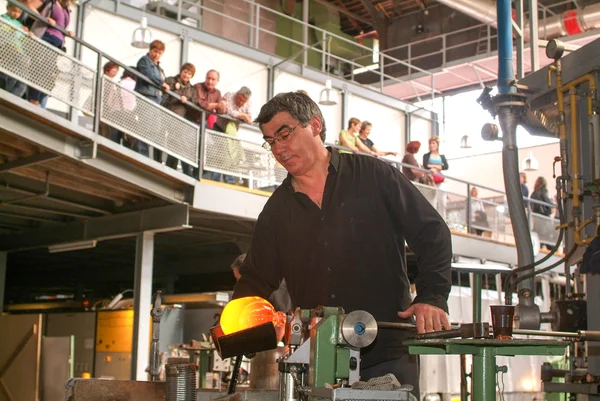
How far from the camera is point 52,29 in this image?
8859 millimetres

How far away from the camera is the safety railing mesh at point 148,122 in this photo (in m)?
9.33

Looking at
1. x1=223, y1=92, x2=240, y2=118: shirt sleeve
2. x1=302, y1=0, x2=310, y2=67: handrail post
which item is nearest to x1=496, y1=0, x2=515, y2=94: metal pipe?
x1=223, y1=92, x2=240, y2=118: shirt sleeve

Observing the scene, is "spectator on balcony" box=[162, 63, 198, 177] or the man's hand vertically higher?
"spectator on balcony" box=[162, 63, 198, 177]

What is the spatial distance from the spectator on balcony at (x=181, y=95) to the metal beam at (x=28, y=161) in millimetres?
2033

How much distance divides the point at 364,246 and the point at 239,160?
8.37 metres

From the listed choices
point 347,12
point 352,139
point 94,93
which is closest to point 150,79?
point 94,93

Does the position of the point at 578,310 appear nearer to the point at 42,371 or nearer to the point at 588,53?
the point at 588,53

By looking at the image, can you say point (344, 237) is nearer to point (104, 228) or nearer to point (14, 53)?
point (14, 53)

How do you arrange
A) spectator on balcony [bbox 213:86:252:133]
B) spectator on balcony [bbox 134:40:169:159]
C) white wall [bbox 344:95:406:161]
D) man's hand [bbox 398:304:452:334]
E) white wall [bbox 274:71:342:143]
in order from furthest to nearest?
1. white wall [bbox 344:95:406:161]
2. white wall [bbox 274:71:342:143]
3. spectator on balcony [bbox 213:86:252:133]
4. spectator on balcony [bbox 134:40:169:159]
5. man's hand [bbox 398:304:452:334]

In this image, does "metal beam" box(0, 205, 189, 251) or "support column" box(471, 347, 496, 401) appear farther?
"metal beam" box(0, 205, 189, 251)

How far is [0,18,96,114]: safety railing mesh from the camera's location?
26.0 feet

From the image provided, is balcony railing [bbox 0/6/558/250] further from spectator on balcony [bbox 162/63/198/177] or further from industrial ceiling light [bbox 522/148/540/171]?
industrial ceiling light [bbox 522/148/540/171]

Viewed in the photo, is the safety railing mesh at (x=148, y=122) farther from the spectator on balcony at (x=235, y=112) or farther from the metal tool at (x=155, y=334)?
the metal tool at (x=155, y=334)

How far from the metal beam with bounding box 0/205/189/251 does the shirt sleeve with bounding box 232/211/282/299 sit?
24.9ft
